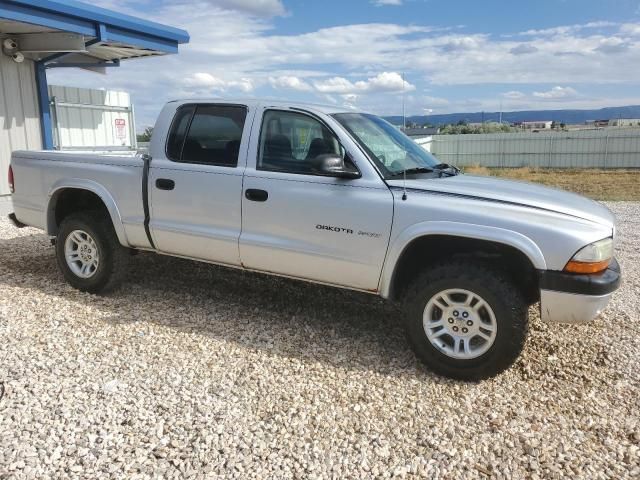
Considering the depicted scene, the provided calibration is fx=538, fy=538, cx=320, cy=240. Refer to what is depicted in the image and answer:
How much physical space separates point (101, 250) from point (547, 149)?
33664 millimetres

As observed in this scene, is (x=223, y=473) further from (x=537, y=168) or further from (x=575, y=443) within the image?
(x=537, y=168)

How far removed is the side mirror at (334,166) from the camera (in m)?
3.90

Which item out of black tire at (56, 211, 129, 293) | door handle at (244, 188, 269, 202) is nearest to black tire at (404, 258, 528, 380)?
door handle at (244, 188, 269, 202)

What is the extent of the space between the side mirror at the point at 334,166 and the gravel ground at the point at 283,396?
139 cm

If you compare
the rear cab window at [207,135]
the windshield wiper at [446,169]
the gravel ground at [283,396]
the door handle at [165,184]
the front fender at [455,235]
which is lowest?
the gravel ground at [283,396]

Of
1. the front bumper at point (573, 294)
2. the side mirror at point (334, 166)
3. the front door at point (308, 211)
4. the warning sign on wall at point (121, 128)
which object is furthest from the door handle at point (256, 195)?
the warning sign on wall at point (121, 128)

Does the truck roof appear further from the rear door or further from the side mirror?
the side mirror

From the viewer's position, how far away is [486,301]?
3641mm

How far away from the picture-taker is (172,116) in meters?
4.94

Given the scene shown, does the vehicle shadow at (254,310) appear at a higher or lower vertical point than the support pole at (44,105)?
lower

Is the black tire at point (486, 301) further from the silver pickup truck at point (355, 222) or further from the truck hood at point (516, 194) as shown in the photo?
the truck hood at point (516, 194)

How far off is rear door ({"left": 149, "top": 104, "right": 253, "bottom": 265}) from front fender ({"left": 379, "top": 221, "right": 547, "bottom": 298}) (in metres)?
1.35

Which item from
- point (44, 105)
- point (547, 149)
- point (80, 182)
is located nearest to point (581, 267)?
→ point (80, 182)

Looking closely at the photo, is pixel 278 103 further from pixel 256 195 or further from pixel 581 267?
pixel 581 267
